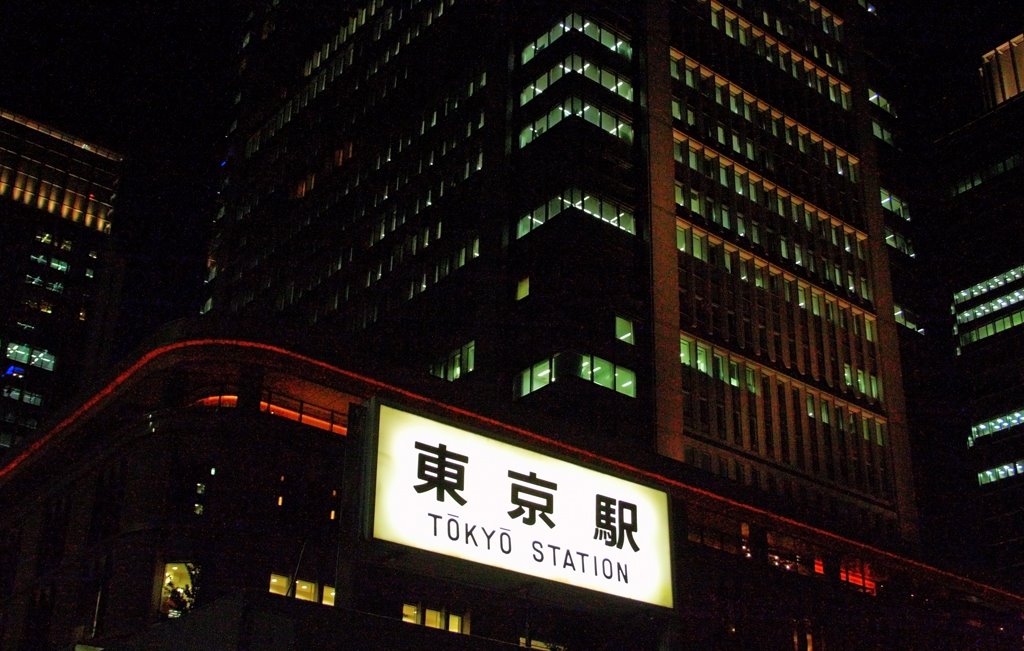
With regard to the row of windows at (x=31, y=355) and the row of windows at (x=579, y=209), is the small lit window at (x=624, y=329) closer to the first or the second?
the row of windows at (x=579, y=209)

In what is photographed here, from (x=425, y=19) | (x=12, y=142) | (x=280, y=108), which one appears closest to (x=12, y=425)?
(x=12, y=142)

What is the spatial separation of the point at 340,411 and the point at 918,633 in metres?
30.3

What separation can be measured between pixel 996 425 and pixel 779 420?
59059 mm

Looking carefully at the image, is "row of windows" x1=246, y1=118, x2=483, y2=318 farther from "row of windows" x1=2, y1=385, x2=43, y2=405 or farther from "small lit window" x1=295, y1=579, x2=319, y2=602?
"row of windows" x1=2, y1=385, x2=43, y2=405

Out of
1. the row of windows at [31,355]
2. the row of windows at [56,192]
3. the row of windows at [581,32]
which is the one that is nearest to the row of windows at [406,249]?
the row of windows at [581,32]

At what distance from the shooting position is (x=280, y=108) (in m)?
105

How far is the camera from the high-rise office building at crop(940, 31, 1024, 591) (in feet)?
374

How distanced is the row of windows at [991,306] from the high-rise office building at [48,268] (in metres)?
98.3

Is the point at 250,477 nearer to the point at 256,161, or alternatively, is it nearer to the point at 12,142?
the point at 256,161

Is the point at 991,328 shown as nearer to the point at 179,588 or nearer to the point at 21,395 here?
the point at 179,588

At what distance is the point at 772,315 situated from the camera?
72875 mm

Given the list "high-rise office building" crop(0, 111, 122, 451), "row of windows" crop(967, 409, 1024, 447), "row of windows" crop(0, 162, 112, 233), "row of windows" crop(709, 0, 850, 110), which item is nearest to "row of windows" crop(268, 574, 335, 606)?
"row of windows" crop(709, 0, 850, 110)

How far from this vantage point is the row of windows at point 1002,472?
11381 cm

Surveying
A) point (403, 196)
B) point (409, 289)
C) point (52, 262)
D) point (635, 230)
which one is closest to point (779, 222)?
point (635, 230)
